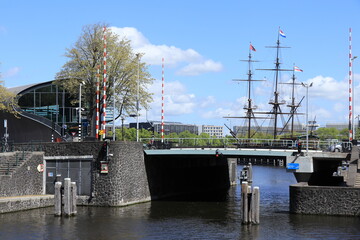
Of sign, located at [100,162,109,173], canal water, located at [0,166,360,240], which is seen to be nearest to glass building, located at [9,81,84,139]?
sign, located at [100,162,109,173]

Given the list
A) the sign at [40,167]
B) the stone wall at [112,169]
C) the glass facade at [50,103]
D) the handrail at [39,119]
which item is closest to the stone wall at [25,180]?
the sign at [40,167]

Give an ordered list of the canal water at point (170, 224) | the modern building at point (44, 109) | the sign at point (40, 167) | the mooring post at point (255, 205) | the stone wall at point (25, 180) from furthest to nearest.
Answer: the modern building at point (44, 109), the sign at point (40, 167), the stone wall at point (25, 180), the mooring post at point (255, 205), the canal water at point (170, 224)

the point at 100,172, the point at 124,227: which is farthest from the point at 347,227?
the point at 100,172

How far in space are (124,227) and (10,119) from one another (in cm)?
3556

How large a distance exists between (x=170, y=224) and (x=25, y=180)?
14.3 meters

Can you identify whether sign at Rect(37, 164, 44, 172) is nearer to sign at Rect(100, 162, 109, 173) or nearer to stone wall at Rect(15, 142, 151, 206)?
stone wall at Rect(15, 142, 151, 206)

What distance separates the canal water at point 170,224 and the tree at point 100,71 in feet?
72.3

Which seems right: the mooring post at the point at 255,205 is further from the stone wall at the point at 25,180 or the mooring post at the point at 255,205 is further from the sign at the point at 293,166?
the stone wall at the point at 25,180

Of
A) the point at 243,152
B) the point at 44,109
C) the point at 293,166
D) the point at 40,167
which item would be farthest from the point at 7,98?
the point at 293,166

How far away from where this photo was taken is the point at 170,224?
39.9 metres

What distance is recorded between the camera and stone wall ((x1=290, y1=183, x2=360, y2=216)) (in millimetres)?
41750

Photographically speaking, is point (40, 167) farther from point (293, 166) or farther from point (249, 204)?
point (293, 166)

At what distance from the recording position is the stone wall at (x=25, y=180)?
4525cm

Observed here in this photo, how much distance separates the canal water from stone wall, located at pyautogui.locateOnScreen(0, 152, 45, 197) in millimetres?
2729
